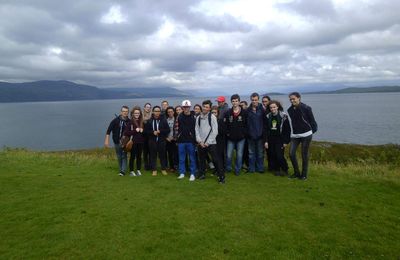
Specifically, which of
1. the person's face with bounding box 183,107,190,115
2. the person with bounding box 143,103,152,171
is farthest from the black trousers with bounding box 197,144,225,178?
the person with bounding box 143,103,152,171

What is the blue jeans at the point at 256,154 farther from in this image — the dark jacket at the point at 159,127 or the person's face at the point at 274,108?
the dark jacket at the point at 159,127

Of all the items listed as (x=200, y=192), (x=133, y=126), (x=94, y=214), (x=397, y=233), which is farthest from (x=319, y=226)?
(x=133, y=126)

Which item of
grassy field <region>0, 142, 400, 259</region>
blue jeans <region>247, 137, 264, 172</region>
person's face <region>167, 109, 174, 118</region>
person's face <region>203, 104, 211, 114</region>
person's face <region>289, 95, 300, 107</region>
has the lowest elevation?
grassy field <region>0, 142, 400, 259</region>

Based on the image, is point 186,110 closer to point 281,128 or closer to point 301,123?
point 281,128

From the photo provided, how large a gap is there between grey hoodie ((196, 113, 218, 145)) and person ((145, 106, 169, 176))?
53.9 inches

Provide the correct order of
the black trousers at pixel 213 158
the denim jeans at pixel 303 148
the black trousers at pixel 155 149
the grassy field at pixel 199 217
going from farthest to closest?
1. the black trousers at pixel 155 149
2. the black trousers at pixel 213 158
3. the denim jeans at pixel 303 148
4. the grassy field at pixel 199 217

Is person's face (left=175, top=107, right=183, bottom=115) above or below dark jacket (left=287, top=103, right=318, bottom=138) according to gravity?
above

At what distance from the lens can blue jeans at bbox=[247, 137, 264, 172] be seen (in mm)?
10781

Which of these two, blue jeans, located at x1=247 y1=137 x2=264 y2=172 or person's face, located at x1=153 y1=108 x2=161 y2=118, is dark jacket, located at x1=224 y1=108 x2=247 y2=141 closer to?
blue jeans, located at x1=247 y1=137 x2=264 y2=172

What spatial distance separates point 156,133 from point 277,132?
4.32 m

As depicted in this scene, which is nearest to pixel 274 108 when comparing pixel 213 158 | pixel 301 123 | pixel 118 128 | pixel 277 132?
pixel 277 132

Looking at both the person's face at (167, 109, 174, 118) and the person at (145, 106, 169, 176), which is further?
the person's face at (167, 109, 174, 118)

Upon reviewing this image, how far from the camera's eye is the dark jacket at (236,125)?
10305 mm

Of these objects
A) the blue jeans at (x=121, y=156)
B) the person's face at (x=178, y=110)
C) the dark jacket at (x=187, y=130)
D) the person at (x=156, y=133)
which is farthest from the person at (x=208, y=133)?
the blue jeans at (x=121, y=156)
